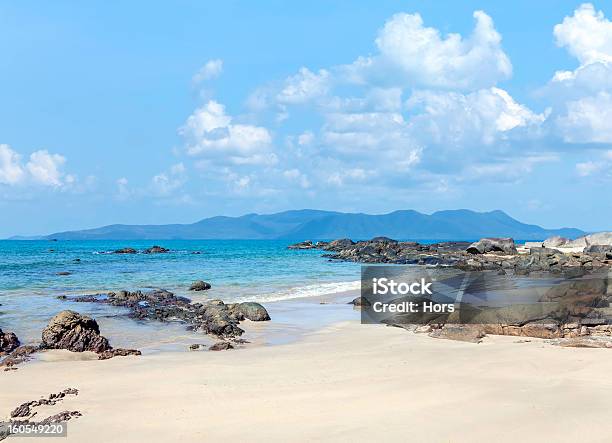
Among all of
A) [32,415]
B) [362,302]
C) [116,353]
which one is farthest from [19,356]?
[362,302]

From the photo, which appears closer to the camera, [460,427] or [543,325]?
[460,427]

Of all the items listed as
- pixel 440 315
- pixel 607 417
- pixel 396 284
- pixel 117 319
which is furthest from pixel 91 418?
pixel 396 284

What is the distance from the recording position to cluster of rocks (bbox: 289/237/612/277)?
34231mm

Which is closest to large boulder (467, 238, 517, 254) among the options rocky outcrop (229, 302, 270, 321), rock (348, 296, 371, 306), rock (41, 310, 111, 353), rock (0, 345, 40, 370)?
rock (348, 296, 371, 306)

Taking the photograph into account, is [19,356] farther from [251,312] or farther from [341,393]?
[341,393]

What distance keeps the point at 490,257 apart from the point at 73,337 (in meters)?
45.0

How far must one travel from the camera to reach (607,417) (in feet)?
22.4

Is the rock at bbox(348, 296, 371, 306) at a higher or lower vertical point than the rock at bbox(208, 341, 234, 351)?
higher

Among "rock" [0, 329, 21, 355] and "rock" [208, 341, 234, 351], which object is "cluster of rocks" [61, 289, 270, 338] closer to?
"rock" [208, 341, 234, 351]

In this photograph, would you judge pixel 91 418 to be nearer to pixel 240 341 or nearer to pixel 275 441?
pixel 275 441

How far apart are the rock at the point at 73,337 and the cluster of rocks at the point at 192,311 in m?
3.16

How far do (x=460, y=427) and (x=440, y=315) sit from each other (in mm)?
7702

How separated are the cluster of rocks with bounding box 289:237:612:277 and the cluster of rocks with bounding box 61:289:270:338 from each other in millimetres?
16330

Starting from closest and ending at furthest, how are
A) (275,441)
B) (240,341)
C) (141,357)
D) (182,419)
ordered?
(275,441) < (182,419) < (141,357) < (240,341)
